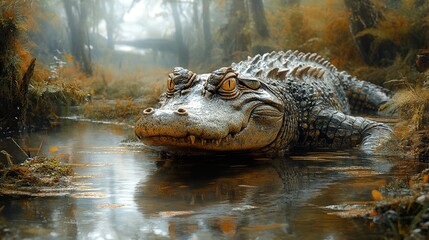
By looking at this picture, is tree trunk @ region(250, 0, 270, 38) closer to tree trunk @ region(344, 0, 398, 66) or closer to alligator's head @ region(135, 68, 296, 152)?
tree trunk @ region(344, 0, 398, 66)

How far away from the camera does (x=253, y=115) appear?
22.2 ft

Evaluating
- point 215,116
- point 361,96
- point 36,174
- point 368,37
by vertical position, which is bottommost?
point 36,174

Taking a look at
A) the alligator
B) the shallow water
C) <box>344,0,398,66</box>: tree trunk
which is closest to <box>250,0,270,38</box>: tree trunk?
<box>344,0,398,66</box>: tree trunk

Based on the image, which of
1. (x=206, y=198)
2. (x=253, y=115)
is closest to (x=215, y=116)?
(x=253, y=115)

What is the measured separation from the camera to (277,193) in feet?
15.2

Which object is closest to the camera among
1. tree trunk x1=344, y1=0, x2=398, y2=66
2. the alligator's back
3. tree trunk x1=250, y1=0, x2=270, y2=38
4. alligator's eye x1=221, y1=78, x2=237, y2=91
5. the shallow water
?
the shallow water

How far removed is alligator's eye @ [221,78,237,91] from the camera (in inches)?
261

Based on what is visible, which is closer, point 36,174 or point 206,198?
point 206,198

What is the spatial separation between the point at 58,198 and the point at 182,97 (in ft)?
7.92

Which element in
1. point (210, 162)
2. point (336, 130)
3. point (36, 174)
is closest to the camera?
point (36, 174)

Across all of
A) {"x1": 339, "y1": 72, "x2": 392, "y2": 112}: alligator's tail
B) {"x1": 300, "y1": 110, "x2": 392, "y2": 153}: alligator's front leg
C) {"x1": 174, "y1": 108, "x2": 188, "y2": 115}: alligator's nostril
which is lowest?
{"x1": 300, "y1": 110, "x2": 392, "y2": 153}: alligator's front leg

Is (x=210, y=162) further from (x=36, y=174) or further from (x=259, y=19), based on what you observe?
(x=259, y=19)

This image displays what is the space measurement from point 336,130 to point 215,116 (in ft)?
7.61

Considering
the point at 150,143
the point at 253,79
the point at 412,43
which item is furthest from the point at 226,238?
the point at 412,43
